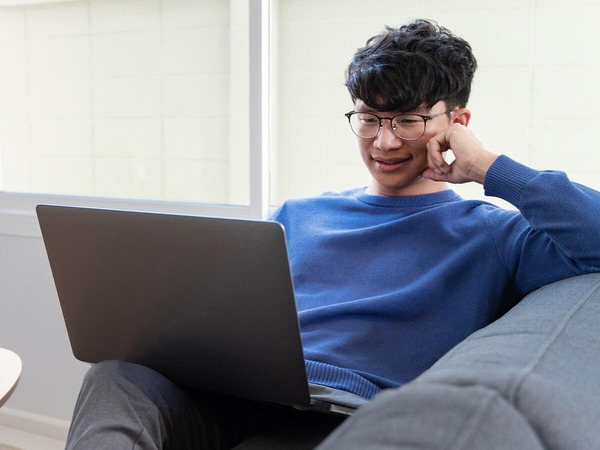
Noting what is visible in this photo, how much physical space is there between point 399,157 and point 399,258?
212 mm

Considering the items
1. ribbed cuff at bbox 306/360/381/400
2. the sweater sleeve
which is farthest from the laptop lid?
the sweater sleeve

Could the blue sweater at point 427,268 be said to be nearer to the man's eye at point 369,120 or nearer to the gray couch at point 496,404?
the man's eye at point 369,120

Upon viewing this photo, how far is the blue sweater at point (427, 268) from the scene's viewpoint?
1233 millimetres

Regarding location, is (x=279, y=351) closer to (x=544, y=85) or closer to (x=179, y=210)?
(x=544, y=85)

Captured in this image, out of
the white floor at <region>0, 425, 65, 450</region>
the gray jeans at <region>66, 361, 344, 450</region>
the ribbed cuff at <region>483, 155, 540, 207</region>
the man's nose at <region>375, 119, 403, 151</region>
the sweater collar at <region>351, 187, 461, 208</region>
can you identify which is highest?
the man's nose at <region>375, 119, 403, 151</region>

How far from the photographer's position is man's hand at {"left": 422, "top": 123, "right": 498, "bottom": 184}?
1346 millimetres

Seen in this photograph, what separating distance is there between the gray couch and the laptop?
0.95ft

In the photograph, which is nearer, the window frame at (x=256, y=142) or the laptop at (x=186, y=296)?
the laptop at (x=186, y=296)

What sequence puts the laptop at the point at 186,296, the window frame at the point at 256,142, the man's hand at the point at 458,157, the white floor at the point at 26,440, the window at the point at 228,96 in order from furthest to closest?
the white floor at the point at 26,440
the window frame at the point at 256,142
the window at the point at 228,96
the man's hand at the point at 458,157
the laptop at the point at 186,296

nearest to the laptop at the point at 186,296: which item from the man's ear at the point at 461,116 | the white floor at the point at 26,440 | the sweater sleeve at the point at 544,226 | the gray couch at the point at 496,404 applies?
the gray couch at the point at 496,404

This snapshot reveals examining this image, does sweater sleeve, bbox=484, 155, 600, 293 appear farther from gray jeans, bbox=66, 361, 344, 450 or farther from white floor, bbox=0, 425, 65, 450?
white floor, bbox=0, 425, 65, 450

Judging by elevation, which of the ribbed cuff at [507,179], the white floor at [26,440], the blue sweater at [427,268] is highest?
the ribbed cuff at [507,179]

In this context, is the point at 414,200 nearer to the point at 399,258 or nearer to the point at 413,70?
the point at 399,258

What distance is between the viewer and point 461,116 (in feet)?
4.90
